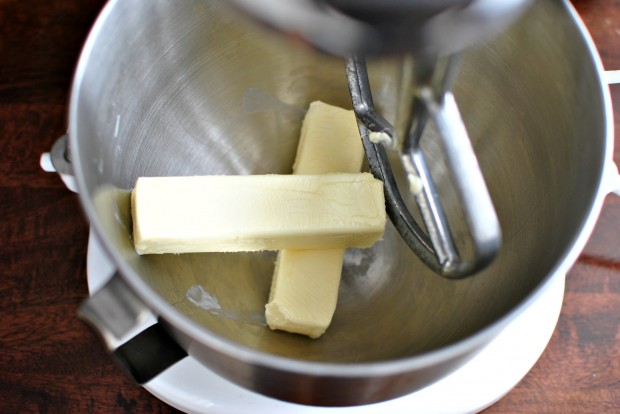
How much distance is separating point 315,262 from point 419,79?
248 millimetres

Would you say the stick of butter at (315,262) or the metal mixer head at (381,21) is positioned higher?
the metal mixer head at (381,21)

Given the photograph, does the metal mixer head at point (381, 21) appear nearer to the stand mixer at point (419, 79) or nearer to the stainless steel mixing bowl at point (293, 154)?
the stand mixer at point (419, 79)

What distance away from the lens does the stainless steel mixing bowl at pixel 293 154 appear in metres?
0.42

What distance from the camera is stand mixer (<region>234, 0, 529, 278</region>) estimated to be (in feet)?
0.93

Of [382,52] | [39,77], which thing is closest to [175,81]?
[39,77]

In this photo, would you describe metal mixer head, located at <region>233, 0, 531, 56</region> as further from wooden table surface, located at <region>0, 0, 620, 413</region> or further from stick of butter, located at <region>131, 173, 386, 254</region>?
wooden table surface, located at <region>0, 0, 620, 413</region>

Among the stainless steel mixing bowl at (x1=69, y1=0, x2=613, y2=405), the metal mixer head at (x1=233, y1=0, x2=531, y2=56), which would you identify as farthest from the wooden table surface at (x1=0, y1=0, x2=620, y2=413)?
the metal mixer head at (x1=233, y1=0, x2=531, y2=56)

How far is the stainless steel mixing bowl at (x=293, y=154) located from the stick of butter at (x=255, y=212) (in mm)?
24

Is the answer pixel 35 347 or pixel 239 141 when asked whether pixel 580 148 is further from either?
pixel 35 347

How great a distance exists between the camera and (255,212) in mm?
547

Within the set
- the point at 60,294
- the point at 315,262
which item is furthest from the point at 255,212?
the point at 60,294

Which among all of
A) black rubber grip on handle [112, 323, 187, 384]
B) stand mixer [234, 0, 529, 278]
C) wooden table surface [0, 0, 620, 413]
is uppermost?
stand mixer [234, 0, 529, 278]

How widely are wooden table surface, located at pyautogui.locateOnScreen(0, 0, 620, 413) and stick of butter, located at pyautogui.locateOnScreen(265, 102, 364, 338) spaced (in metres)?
0.15

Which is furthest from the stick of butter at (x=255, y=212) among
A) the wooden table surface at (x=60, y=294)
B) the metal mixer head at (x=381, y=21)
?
the metal mixer head at (x=381, y=21)
